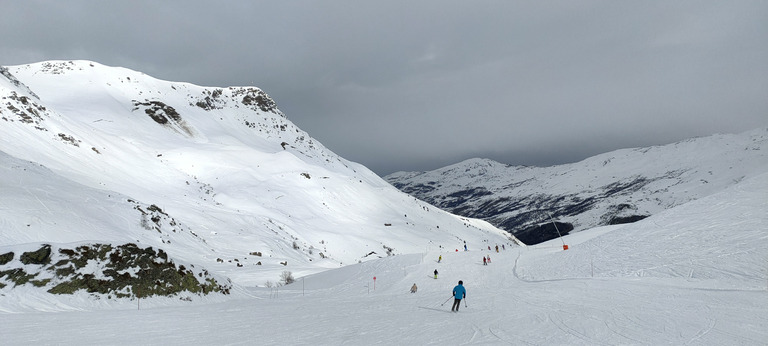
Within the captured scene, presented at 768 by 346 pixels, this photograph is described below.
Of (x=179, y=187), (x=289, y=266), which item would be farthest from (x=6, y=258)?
(x=179, y=187)

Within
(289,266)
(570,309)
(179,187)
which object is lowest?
(570,309)

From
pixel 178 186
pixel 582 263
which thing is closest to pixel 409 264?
pixel 582 263

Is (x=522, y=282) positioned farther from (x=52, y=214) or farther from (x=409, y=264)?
(x=52, y=214)

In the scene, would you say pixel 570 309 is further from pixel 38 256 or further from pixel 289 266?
pixel 289 266

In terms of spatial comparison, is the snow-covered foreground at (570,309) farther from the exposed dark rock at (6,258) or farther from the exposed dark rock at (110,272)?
the exposed dark rock at (6,258)

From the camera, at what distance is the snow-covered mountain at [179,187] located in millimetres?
39531

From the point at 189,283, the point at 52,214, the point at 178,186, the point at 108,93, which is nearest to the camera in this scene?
A: the point at 189,283

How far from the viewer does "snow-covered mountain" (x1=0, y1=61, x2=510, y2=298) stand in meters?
39.5

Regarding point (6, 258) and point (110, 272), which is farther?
point (110, 272)

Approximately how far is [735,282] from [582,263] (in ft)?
41.9

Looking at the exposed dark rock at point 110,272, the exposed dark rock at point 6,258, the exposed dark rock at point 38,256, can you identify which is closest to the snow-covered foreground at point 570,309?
the exposed dark rock at point 110,272

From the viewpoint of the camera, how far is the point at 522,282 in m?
32.6

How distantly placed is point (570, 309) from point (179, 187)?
79333 millimetres

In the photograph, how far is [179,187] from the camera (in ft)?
258
